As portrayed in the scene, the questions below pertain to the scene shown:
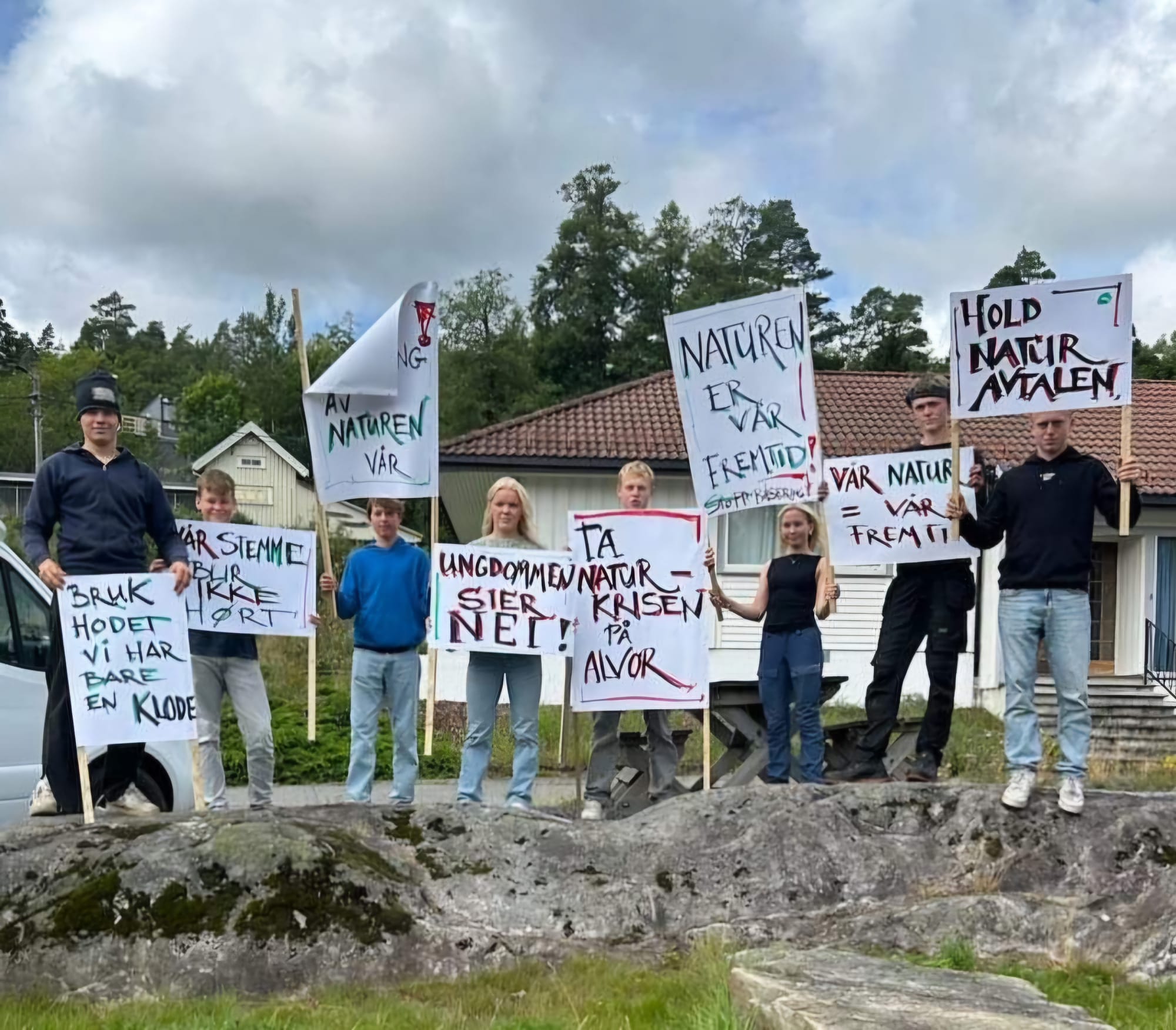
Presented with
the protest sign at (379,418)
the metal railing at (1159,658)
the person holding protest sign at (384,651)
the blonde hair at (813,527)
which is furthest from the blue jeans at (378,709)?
the metal railing at (1159,658)

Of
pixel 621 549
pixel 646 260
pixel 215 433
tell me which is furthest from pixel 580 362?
pixel 621 549

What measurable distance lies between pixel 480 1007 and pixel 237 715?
103 inches

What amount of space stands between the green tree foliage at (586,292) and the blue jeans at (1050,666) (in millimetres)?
42215

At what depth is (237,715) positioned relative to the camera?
613 cm

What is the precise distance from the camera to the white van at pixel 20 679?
6336mm

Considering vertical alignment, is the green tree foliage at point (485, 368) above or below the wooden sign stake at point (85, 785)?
above

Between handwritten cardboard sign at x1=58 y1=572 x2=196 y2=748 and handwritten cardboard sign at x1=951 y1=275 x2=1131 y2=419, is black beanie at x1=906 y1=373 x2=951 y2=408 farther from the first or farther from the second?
handwritten cardboard sign at x1=58 y1=572 x2=196 y2=748

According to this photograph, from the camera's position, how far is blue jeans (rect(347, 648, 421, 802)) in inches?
240

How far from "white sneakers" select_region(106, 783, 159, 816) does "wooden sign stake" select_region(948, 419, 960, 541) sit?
4.18 metres

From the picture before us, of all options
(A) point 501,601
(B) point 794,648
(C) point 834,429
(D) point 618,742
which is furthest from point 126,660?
(C) point 834,429

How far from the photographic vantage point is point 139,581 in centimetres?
542

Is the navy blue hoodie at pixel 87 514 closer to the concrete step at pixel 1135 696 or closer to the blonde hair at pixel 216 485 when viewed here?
the blonde hair at pixel 216 485

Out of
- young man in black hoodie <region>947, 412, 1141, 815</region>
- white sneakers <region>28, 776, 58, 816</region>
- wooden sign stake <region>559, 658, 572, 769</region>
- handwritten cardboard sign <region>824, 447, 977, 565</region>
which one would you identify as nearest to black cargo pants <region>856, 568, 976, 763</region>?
handwritten cardboard sign <region>824, 447, 977, 565</region>

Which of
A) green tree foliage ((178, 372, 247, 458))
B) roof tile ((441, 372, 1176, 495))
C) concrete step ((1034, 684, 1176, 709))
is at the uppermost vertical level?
green tree foliage ((178, 372, 247, 458))
